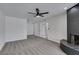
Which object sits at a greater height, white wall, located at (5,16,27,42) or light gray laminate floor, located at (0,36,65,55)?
white wall, located at (5,16,27,42)

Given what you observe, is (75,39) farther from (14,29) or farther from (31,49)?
(14,29)

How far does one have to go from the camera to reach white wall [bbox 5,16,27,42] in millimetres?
6793

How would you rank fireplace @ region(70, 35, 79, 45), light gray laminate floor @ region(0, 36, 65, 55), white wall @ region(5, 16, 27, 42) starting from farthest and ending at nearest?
white wall @ region(5, 16, 27, 42), fireplace @ region(70, 35, 79, 45), light gray laminate floor @ region(0, 36, 65, 55)

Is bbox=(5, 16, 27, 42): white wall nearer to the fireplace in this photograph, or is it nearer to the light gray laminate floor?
the light gray laminate floor

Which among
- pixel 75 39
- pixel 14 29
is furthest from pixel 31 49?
pixel 14 29

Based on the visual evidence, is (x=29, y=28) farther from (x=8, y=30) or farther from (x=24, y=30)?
(x=8, y=30)

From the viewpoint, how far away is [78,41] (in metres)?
3.98

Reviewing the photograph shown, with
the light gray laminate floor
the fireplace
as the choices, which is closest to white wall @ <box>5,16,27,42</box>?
the light gray laminate floor

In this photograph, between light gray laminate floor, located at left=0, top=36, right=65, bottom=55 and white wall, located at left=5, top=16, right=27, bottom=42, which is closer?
light gray laminate floor, located at left=0, top=36, right=65, bottom=55

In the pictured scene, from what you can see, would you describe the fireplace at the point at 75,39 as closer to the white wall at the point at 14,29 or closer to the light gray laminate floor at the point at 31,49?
the light gray laminate floor at the point at 31,49

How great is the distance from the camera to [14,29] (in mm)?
7387

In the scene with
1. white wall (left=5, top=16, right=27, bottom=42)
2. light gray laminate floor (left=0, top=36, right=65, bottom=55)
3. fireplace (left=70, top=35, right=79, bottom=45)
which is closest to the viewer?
light gray laminate floor (left=0, top=36, right=65, bottom=55)

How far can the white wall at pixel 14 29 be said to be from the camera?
6.79 m
